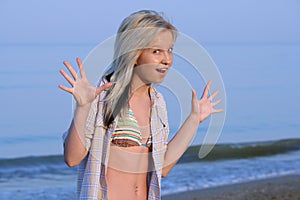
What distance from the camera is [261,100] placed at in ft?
60.2

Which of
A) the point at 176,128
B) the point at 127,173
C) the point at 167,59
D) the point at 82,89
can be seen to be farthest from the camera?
the point at 176,128

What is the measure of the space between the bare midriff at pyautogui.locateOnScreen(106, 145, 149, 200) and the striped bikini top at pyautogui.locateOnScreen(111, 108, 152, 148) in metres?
0.03

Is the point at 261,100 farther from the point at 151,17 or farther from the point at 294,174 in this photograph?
the point at 151,17

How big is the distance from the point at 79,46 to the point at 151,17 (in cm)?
2405

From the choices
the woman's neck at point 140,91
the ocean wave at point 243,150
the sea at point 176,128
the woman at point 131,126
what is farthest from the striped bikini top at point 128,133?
the ocean wave at point 243,150

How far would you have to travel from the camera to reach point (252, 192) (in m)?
8.95

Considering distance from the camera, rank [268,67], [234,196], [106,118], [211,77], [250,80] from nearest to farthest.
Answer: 1. [106,118]
2. [211,77]
3. [234,196]
4. [250,80]
5. [268,67]

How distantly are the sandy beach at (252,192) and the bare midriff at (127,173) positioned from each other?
4.69m

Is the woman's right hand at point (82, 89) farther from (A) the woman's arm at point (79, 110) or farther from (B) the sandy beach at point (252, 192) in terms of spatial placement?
(B) the sandy beach at point (252, 192)

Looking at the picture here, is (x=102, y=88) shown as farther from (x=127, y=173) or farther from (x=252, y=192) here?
(x=252, y=192)

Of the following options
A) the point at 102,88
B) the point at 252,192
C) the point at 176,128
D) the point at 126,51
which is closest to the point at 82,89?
the point at 102,88

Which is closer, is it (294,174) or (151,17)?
(151,17)

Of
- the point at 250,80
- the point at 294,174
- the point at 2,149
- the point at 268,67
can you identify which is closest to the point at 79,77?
the point at 294,174

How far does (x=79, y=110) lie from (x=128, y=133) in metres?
0.41
